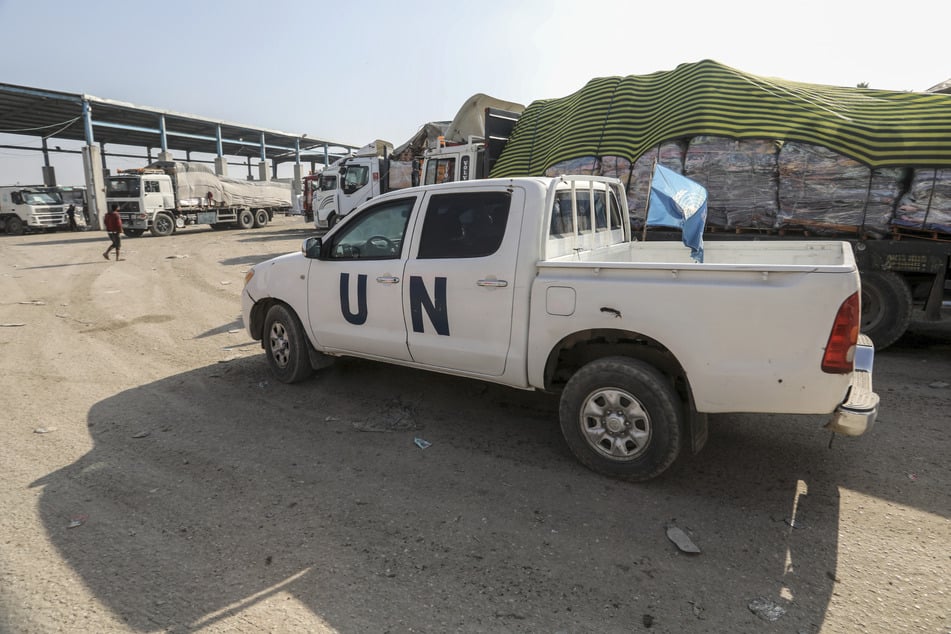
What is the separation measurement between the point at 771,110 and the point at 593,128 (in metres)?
2.68

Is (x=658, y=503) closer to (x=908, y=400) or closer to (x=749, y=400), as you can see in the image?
(x=749, y=400)

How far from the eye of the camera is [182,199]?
25531 mm

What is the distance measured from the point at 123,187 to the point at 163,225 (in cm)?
208

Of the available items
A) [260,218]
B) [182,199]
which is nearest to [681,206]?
[182,199]

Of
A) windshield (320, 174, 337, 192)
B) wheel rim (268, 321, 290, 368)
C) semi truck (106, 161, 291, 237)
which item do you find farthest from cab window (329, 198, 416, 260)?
semi truck (106, 161, 291, 237)

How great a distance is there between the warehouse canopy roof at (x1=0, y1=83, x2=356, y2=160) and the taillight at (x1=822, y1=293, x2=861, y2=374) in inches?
1409

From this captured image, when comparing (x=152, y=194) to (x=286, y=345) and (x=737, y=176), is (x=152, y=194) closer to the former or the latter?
(x=286, y=345)

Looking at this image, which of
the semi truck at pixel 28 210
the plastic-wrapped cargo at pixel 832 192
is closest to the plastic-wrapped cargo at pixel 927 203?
the plastic-wrapped cargo at pixel 832 192

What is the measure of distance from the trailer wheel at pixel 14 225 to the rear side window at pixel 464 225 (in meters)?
30.9

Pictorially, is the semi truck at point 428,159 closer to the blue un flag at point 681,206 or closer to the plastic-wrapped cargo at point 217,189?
the blue un flag at point 681,206

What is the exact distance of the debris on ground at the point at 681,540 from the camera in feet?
9.78

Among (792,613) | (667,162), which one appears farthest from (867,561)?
(667,162)

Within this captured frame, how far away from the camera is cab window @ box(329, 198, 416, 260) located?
4.62 metres

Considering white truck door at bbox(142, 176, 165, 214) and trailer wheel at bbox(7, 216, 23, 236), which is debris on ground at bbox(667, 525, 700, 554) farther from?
trailer wheel at bbox(7, 216, 23, 236)
